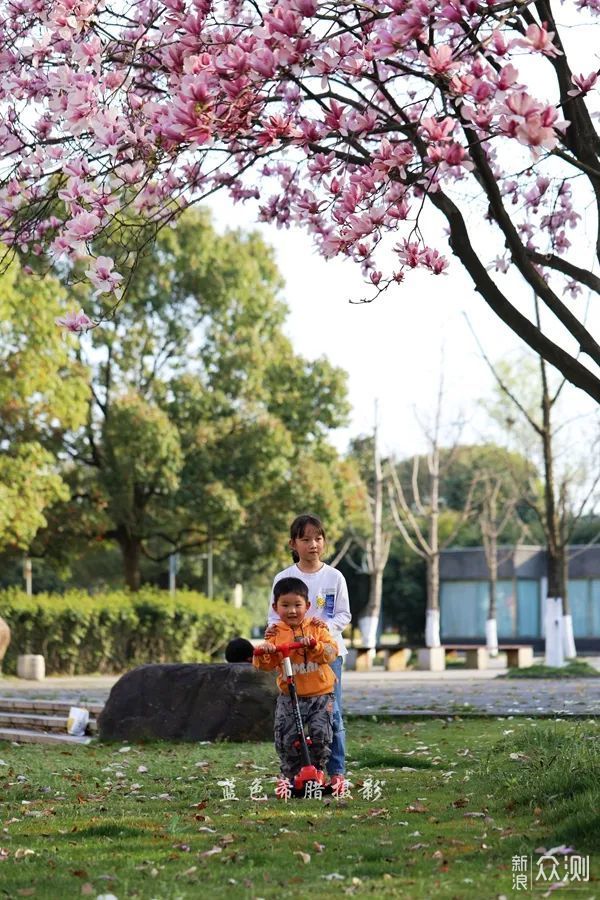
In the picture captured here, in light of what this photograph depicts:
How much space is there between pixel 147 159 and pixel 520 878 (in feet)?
13.5

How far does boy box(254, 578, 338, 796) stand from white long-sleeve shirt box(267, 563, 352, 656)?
0.36 ft

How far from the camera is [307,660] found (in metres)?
6.96

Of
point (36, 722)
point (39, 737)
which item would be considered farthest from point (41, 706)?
point (39, 737)

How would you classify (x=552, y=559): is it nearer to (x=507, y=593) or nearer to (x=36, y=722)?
(x=36, y=722)

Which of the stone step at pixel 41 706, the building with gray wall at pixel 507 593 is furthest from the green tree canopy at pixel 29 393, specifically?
the building with gray wall at pixel 507 593

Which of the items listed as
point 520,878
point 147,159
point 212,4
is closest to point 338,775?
point 520,878

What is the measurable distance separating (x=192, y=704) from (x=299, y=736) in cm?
475

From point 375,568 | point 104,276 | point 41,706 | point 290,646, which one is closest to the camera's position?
point 104,276

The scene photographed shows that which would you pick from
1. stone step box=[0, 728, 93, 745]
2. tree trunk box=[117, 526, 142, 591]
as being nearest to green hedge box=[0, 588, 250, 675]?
tree trunk box=[117, 526, 142, 591]

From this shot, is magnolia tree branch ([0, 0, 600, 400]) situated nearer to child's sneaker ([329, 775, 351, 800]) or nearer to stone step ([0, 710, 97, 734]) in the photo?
child's sneaker ([329, 775, 351, 800])

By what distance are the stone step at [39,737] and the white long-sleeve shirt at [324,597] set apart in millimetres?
5307

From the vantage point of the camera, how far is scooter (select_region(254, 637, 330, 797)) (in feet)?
22.4

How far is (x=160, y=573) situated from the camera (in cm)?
4191

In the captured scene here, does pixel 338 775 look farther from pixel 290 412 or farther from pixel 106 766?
pixel 290 412
